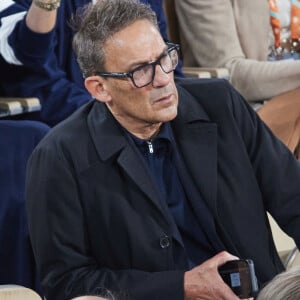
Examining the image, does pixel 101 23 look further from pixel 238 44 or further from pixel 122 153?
pixel 238 44

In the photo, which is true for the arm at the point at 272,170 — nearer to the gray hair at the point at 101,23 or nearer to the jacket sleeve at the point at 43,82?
the gray hair at the point at 101,23

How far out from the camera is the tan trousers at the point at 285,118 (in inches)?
122

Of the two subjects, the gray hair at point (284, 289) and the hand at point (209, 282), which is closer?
the gray hair at point (284, 289)

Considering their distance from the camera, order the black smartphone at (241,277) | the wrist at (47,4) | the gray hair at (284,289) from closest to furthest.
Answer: the gray hair at (284,289), the black smartphone at (241,277), the wrist at (47,4)

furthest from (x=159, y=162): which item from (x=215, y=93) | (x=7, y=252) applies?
(x=7, y=252)

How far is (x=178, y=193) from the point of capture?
179 cm

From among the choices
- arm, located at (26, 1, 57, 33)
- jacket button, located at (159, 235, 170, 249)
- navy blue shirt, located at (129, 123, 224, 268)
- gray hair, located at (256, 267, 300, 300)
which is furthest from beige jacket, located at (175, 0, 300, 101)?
gray hair, located at (256, 267, 300, 300)

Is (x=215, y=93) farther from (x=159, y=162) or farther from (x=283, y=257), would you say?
(x=283, y=257)

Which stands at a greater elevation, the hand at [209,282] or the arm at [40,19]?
the arm at [40,19]

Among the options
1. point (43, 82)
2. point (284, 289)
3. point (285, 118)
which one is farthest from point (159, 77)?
point (285, 118)

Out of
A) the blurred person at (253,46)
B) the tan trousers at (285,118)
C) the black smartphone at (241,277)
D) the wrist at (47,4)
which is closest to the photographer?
the black smartphone at (241,277)

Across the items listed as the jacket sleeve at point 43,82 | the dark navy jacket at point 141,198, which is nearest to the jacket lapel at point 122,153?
the dark navy jacket at point 141,198

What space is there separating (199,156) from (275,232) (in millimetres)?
501

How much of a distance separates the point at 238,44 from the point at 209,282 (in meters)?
2.05
